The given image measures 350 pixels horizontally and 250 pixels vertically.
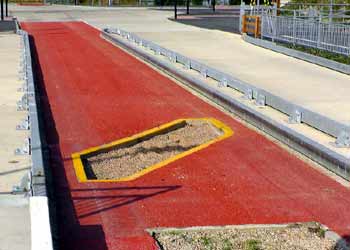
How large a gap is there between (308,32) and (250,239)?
16833mm

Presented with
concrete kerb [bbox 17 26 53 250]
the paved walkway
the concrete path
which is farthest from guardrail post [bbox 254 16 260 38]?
concrete kerb [bbox 17 26 53 250]

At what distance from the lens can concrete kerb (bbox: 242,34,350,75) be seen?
17391mm

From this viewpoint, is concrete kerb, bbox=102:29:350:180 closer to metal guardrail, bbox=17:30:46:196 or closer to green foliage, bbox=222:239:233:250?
green foliage, bbox=222:239:233:250

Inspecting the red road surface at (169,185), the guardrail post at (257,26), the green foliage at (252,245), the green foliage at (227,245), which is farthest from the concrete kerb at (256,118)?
the guardrail post at (257,26)

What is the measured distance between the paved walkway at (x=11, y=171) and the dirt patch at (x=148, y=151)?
2.98 feet

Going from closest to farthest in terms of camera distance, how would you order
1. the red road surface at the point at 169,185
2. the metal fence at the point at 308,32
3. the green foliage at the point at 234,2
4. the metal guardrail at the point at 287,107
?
the red road surface at the point at 169,185
the metal guardrail at the point at 287,107
the metal fence at the point at 308,32
the green foliage at the point at 234,2

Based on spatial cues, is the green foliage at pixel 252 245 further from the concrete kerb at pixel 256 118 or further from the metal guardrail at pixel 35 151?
the concrete kerb at pixel 256 118

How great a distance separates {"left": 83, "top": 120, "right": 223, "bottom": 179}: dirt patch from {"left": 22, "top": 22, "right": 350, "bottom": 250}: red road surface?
0.33 m

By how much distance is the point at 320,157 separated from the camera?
8719mm

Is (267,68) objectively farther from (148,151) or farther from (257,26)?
(148,151)

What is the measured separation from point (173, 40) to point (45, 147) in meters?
18.5

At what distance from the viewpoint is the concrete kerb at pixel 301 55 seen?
17.4m

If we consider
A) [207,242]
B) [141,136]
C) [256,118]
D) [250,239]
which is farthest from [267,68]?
[207,242]

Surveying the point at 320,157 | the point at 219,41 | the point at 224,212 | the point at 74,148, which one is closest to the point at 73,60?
the point at 219,41
